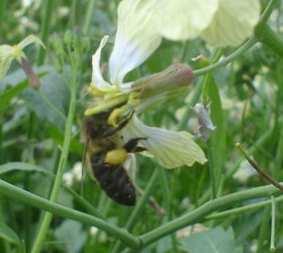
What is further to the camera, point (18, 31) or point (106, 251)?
point (18, 31)

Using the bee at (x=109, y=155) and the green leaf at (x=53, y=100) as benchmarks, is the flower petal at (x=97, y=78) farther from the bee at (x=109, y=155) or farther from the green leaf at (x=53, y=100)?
the green leaf at (x=53, y=100)

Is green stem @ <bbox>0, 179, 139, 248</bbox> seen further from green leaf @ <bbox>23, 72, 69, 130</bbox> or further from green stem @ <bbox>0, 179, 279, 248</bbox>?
green leaf @ <bbox>23, 72, 69, 130</bbox>

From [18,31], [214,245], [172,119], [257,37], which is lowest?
[18,31]

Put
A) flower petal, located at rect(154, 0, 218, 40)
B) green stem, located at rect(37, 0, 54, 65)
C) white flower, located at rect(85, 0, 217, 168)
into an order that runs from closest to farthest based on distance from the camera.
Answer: flower petal, located at rect(154, 0, 218, 40)
white flower, located at rect(85, 0, 217, 168)
green stem, located at rect(37, 0, 54, 65)

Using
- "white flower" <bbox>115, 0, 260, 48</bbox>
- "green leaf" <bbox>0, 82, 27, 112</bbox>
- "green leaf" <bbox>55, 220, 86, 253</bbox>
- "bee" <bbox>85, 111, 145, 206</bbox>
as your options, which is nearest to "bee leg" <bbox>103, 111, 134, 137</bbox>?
"bee" <bbox>85, 111, 145, 206</bbox>

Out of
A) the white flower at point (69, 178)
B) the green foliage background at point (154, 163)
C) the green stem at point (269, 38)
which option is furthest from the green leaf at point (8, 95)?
the white flower at point (69, 178)

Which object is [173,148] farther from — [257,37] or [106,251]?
[106,251]

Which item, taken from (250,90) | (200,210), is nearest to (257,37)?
(200,210)
